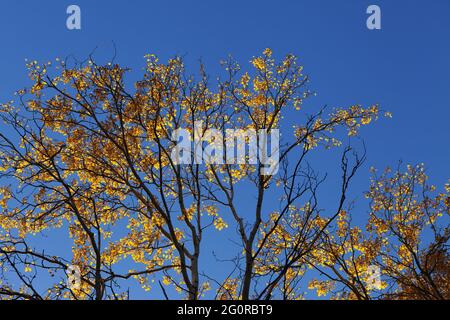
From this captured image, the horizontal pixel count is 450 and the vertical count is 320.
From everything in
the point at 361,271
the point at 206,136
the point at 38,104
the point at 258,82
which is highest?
the point at 258,82

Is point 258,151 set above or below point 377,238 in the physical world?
above

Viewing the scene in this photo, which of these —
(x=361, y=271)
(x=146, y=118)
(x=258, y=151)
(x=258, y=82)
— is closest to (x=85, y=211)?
(x=146, y=118)

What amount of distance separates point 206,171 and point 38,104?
17.4ft

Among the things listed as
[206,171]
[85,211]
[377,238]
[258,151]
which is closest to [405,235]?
[377,238]

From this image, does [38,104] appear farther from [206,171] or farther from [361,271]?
[361,271]

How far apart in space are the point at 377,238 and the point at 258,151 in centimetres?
519

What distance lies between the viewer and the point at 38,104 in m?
12.9

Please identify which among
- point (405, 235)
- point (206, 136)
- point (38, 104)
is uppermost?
point (38, 104)
